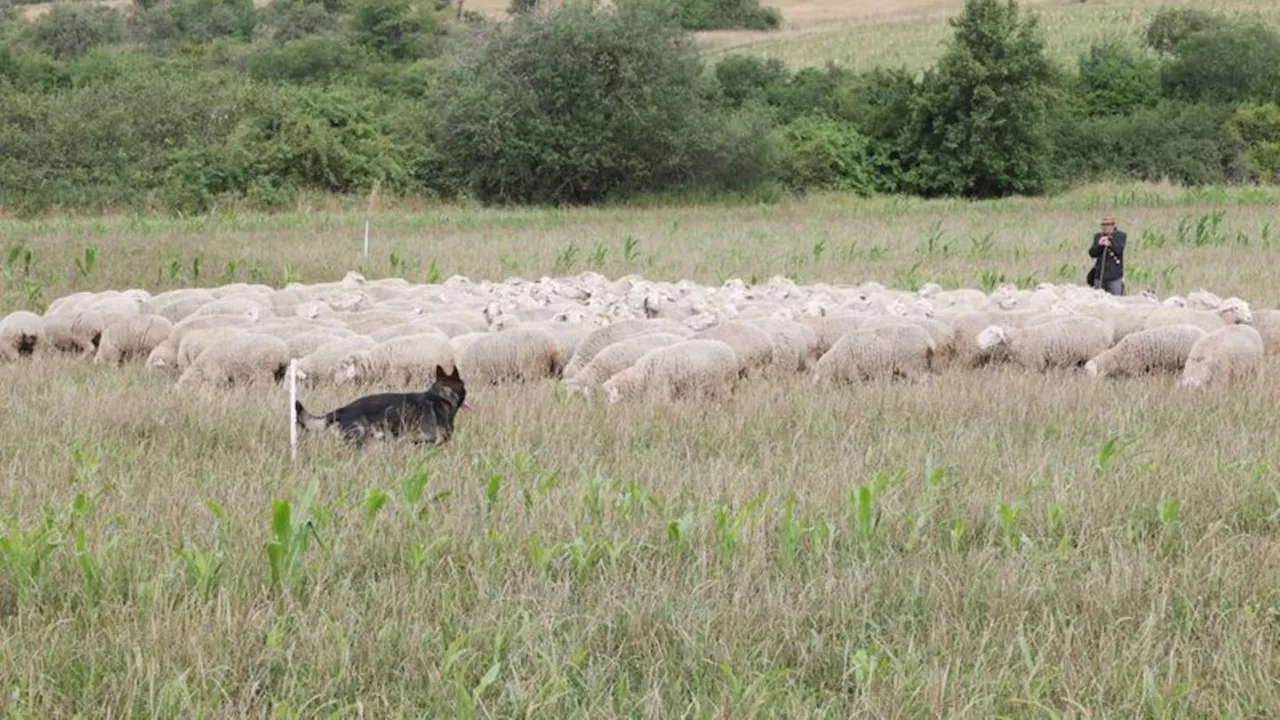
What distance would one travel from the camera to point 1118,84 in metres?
46.9

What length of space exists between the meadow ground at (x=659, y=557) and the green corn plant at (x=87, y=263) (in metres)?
8.69

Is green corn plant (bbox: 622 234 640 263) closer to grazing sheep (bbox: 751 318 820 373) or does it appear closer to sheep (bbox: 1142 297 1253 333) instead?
grazing sheep (bbox: 751 318 820 373)

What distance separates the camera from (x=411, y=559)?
4883 mm

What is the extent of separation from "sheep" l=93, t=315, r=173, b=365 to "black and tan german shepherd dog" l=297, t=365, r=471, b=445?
511 cm

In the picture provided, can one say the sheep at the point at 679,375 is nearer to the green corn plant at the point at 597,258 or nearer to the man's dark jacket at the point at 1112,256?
the man's dark jacket at the point at 1112,256

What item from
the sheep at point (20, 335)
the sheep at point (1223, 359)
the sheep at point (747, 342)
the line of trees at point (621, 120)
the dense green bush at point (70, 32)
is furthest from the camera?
the dense green bush at point (70, 32)

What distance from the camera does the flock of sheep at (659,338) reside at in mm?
9820

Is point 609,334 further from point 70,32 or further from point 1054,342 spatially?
point 70,32

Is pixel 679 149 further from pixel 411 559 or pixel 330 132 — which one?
pixel 411 559

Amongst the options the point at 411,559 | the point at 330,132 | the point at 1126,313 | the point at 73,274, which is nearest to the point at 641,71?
the point at 330,132

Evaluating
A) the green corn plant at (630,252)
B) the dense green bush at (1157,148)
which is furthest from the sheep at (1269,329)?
the dense green bush at (1157,148)

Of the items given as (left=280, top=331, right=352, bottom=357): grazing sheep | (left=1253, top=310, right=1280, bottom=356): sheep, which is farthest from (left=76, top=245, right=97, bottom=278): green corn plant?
(left=1253, top=310, right=1280, bottom=356): sheep

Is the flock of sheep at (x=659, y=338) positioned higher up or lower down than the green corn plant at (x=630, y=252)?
higher up

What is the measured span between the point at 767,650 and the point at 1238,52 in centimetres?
4635
